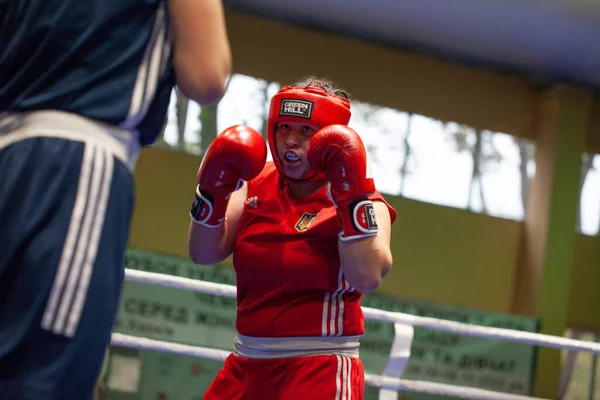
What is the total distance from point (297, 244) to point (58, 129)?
0.77m

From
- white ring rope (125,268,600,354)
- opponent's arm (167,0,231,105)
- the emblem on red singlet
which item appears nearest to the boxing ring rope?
white ring rope (125,268,600,354)

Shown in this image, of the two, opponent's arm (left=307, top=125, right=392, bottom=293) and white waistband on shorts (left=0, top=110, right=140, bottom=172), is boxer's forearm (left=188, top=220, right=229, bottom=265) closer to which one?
opponent's arm (left=307, top=125, right=392, bottom=293)

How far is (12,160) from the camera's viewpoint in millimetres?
939

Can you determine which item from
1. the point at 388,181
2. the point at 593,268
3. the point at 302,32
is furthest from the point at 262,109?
the point at 593,268

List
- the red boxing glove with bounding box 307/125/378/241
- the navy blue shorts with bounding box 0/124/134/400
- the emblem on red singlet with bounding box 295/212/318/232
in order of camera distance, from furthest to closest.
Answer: the emblem on red singlet with bounding box 295/212/318/232 → the red boxing glove with bounding box 307/125/378/241 → the navy blue shorts with bounding box 0/124/134/400

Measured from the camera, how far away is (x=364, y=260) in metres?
1.55

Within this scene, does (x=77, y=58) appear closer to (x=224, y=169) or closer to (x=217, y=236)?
(x=224, y=169)

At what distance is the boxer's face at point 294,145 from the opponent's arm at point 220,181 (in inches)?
3.5

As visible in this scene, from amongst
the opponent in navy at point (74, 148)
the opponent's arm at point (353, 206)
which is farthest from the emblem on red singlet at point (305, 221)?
the opponent in navy at point (74, 148)

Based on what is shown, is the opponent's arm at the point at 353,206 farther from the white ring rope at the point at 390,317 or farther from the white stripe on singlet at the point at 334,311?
the white ring rope at the point at 390,317

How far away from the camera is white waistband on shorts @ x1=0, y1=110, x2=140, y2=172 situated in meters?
0.96

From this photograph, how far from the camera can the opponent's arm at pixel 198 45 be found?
41.4 inches

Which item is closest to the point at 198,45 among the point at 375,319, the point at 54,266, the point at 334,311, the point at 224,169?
the point at 54,266

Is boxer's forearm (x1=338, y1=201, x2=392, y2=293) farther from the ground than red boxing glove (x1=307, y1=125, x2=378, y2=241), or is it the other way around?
red boxing glove (x1=307, y1=125, x2=378, y2=241)
